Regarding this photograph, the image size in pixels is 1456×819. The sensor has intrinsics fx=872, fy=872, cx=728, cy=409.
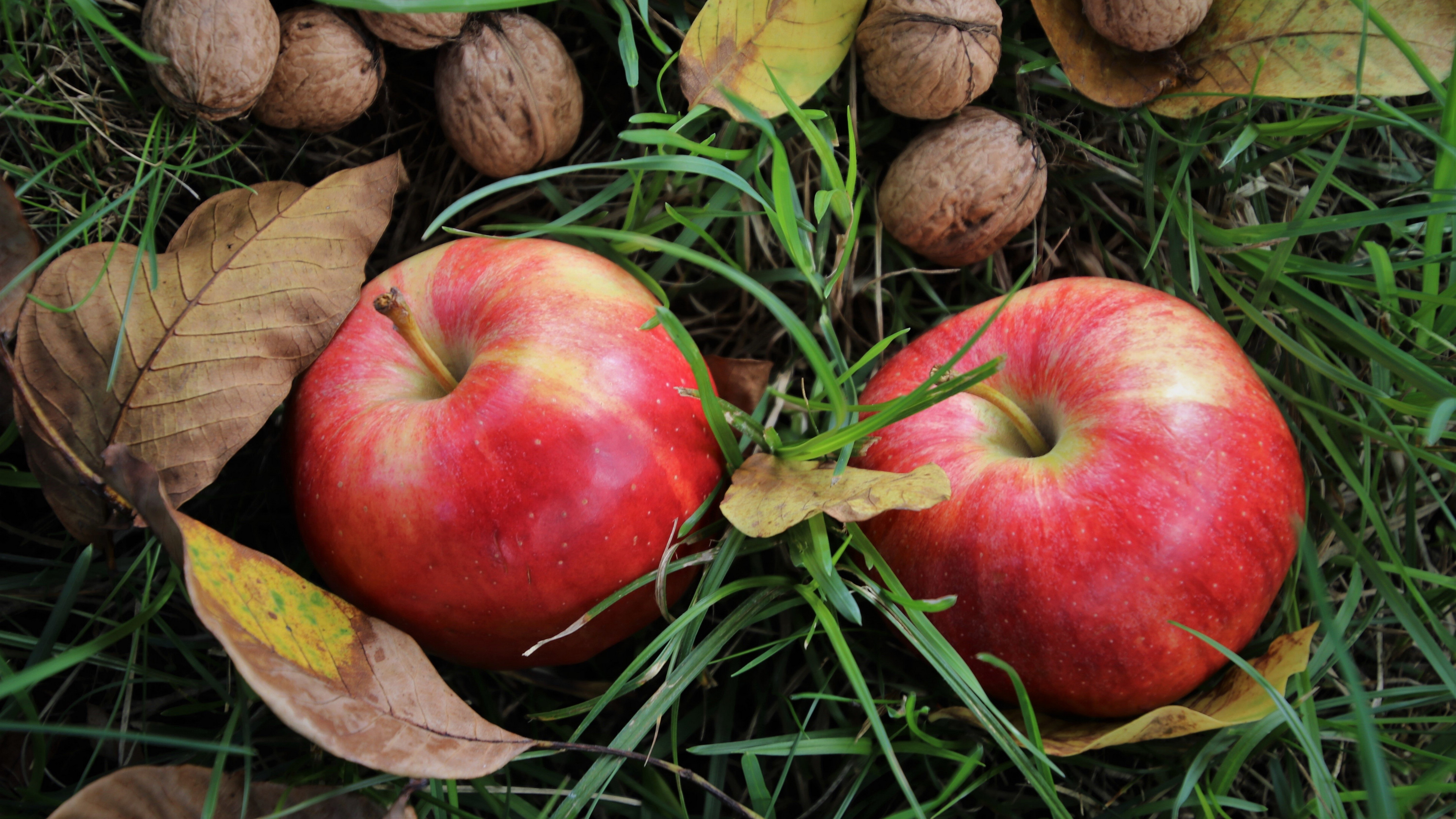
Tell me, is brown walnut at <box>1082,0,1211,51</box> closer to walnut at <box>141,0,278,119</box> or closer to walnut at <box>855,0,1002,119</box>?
walnut at <box>855,0,1002,119</box>

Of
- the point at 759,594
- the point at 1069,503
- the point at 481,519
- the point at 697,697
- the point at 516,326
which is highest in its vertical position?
the point at 516,326

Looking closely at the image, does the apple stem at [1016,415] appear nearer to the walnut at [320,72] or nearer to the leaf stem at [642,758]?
the leaf stem at [642,758]

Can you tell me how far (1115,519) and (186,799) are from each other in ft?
3.28

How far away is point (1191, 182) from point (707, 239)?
2.53 feet

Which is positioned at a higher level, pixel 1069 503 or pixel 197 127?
pixel 197 127

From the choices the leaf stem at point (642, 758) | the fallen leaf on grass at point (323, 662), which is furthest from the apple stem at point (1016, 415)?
the fallen leaf on grass at point (323, 662)

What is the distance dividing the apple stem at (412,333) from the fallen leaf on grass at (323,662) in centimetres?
26

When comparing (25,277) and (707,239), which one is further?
(707,239)

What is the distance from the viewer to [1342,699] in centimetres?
106

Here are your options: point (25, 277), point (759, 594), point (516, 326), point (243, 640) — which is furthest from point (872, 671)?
point (25, 277)

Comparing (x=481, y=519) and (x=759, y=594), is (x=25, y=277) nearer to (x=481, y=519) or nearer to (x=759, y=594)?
(x=481, y=519)

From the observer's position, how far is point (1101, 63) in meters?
1.18

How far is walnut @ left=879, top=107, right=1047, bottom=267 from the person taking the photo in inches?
46.1

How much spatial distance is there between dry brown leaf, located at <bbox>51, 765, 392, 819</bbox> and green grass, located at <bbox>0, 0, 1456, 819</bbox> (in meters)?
0.04
